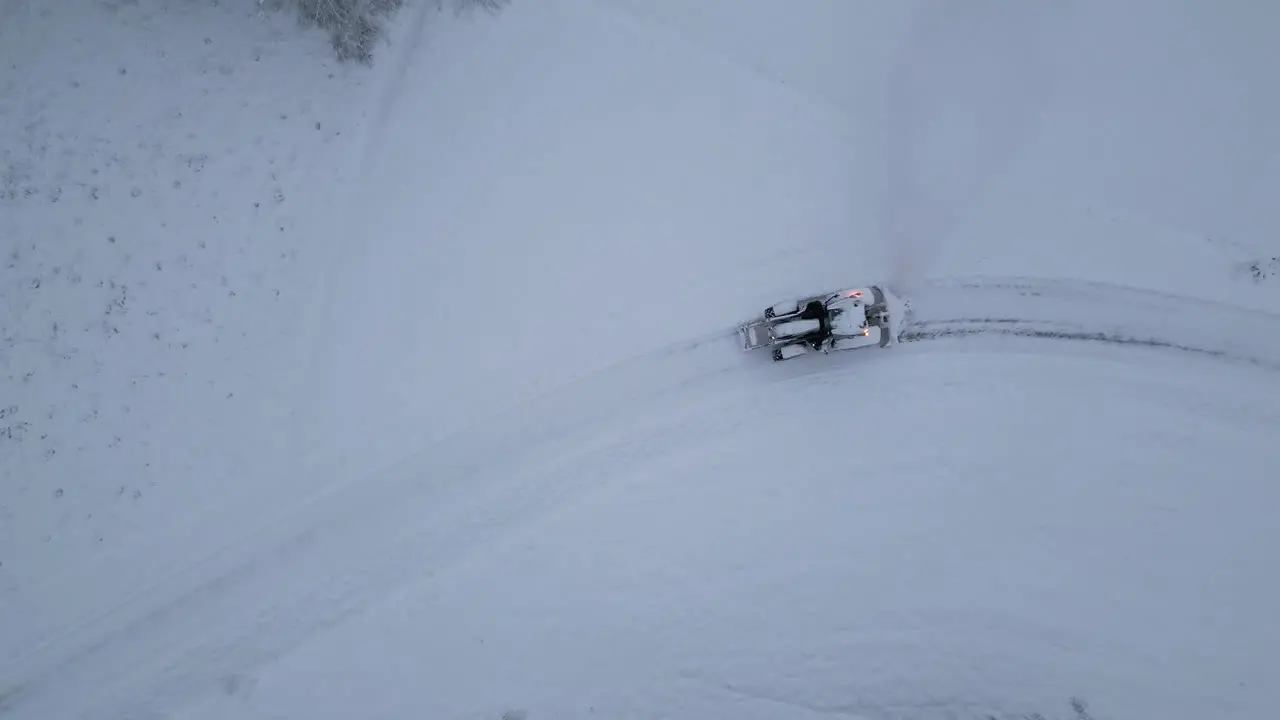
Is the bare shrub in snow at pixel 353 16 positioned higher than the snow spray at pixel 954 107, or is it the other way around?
the snow spray at pixel 954 107

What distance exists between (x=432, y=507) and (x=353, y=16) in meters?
9.85

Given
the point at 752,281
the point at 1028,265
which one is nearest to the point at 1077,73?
the point at 1028,265

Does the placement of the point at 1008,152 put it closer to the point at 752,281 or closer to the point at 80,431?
the point at 752,281

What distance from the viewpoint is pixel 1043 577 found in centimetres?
1347

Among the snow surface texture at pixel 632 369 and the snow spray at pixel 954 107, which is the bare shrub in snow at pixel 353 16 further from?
the snow spray at pixel 954 107

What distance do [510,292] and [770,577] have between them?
7820 millimetres

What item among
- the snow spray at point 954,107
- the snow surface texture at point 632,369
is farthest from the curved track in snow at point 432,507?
the snow spray at point 954,107

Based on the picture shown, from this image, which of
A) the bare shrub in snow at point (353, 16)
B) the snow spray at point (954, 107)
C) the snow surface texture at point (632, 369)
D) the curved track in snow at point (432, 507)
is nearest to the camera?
the curved track in snow at point (432, 507)

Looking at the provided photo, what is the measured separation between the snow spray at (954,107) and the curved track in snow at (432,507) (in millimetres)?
1482

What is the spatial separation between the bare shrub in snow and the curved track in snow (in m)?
8.22

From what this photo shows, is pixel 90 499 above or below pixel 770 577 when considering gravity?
below

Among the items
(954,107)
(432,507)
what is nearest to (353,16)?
(432,507)

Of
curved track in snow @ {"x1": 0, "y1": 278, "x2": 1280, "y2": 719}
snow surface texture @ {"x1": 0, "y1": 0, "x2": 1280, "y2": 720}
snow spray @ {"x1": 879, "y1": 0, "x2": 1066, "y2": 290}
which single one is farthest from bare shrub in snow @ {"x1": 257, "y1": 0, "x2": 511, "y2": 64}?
snow spray @ {"x1": 879, "y1": 0, "x2": 1066, "y2": 290}

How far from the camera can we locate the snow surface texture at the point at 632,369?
1318 centimetres
